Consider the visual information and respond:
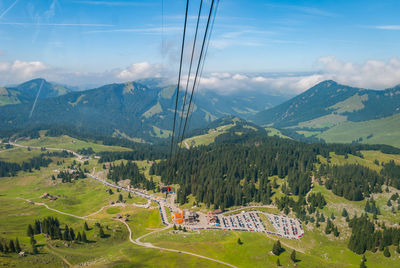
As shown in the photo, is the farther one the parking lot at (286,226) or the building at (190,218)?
the building at (190,218)

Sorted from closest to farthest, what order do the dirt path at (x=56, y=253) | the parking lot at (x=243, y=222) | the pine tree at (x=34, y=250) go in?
the dirt path at (x=56, y=253), the pine tree at (x=34, y=250), the parking lot at (x=243, y=222)

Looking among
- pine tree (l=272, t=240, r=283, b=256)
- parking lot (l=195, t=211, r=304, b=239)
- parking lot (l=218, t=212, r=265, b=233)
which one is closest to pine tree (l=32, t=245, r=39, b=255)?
parking lot (l=195, t=211, r=304, b=239)

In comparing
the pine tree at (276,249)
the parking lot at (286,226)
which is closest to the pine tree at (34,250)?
the pine tree at (276,249)

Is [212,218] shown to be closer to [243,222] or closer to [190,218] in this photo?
[190,218]

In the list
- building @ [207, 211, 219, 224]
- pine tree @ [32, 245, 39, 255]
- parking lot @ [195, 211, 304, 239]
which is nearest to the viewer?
pine tree @ [32, 245, 39, 255]

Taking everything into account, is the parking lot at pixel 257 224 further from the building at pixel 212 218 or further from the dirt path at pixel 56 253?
the dirt path at pixel 56 253

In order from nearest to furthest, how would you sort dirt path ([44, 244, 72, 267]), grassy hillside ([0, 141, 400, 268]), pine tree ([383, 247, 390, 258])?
dirt path ([44, 244, 72, 267])
grassy hillside ([0, 141, 400, 268])
pine tree ([383, 247, 390, 258])

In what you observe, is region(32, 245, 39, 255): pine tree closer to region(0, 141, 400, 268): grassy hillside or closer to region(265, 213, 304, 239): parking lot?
region(0, 141, 400, 268): grassy hillside

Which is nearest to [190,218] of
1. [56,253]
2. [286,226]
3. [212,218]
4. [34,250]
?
[212,218]

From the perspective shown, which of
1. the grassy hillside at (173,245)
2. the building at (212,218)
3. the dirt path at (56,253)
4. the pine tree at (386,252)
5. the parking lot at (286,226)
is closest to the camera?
the dirt path at (56,253)

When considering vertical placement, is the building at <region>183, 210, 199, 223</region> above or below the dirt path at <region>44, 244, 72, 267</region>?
below

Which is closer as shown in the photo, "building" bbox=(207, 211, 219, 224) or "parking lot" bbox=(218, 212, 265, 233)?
"parking lot" bbox=(218, 212, 265, 233)
